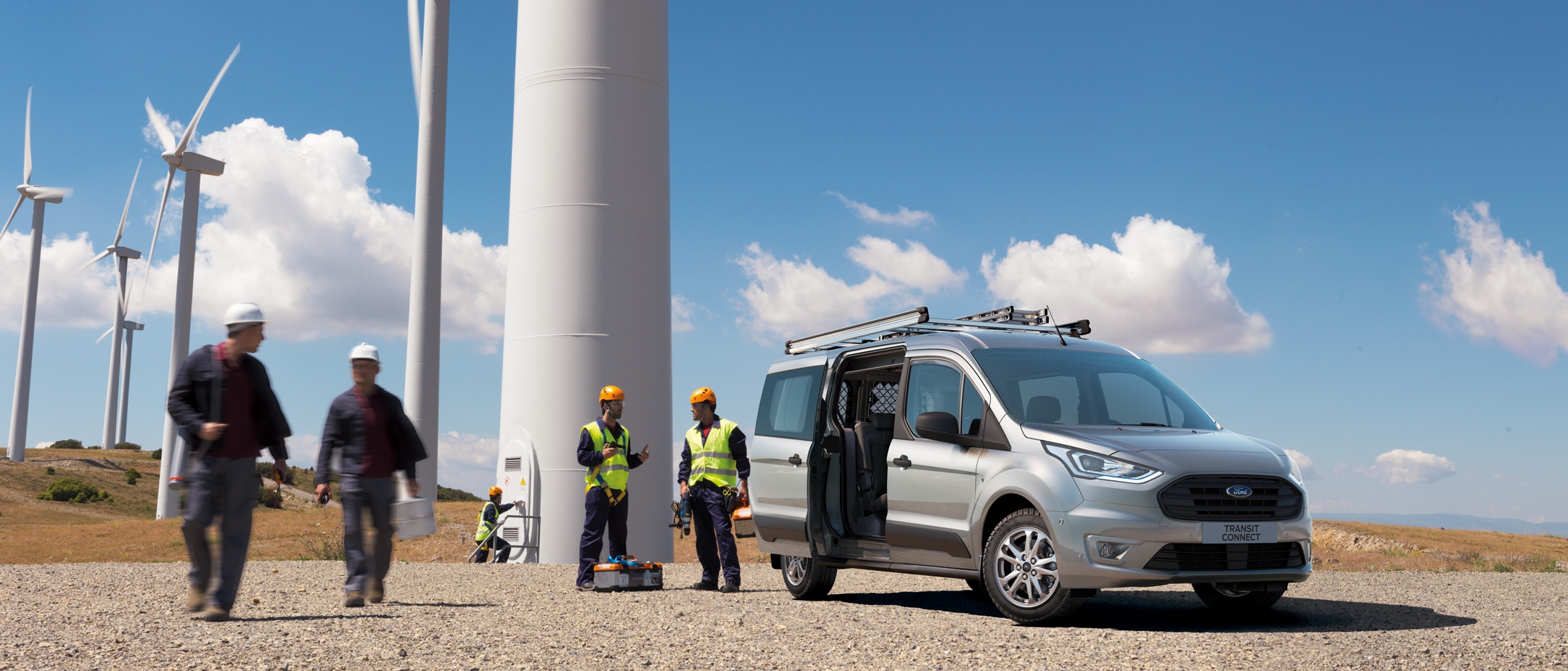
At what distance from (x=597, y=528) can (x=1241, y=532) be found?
5648 mm

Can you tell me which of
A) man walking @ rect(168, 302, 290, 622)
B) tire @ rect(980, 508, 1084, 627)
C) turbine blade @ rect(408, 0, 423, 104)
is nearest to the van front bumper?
tire @ rect(980, 508, 1084, 627)

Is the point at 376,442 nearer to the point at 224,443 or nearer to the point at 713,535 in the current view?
the point at 224,443

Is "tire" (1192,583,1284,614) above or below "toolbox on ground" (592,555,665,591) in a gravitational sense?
below

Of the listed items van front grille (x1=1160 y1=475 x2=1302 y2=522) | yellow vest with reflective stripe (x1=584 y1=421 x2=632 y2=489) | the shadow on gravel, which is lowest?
the shadow on gravel

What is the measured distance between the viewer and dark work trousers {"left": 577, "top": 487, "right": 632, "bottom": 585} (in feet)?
37.0

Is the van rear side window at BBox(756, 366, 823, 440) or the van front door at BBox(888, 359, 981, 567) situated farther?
the van rear side window at BBox(756, 366, 823, 440)

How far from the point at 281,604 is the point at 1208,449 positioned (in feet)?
22.0

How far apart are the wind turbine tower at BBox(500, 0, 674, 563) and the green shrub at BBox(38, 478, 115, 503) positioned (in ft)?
152

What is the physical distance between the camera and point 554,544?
17.4m

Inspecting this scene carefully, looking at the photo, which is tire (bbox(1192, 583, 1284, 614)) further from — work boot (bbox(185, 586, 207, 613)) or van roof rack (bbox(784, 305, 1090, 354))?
work boot (bbox(185, 586, 207, 613))

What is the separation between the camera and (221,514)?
7965mm

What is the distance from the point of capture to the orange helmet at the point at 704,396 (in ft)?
37.5

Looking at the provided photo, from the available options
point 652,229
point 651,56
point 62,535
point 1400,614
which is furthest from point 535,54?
point 62,535

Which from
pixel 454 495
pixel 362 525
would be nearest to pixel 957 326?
pixel 362 525
